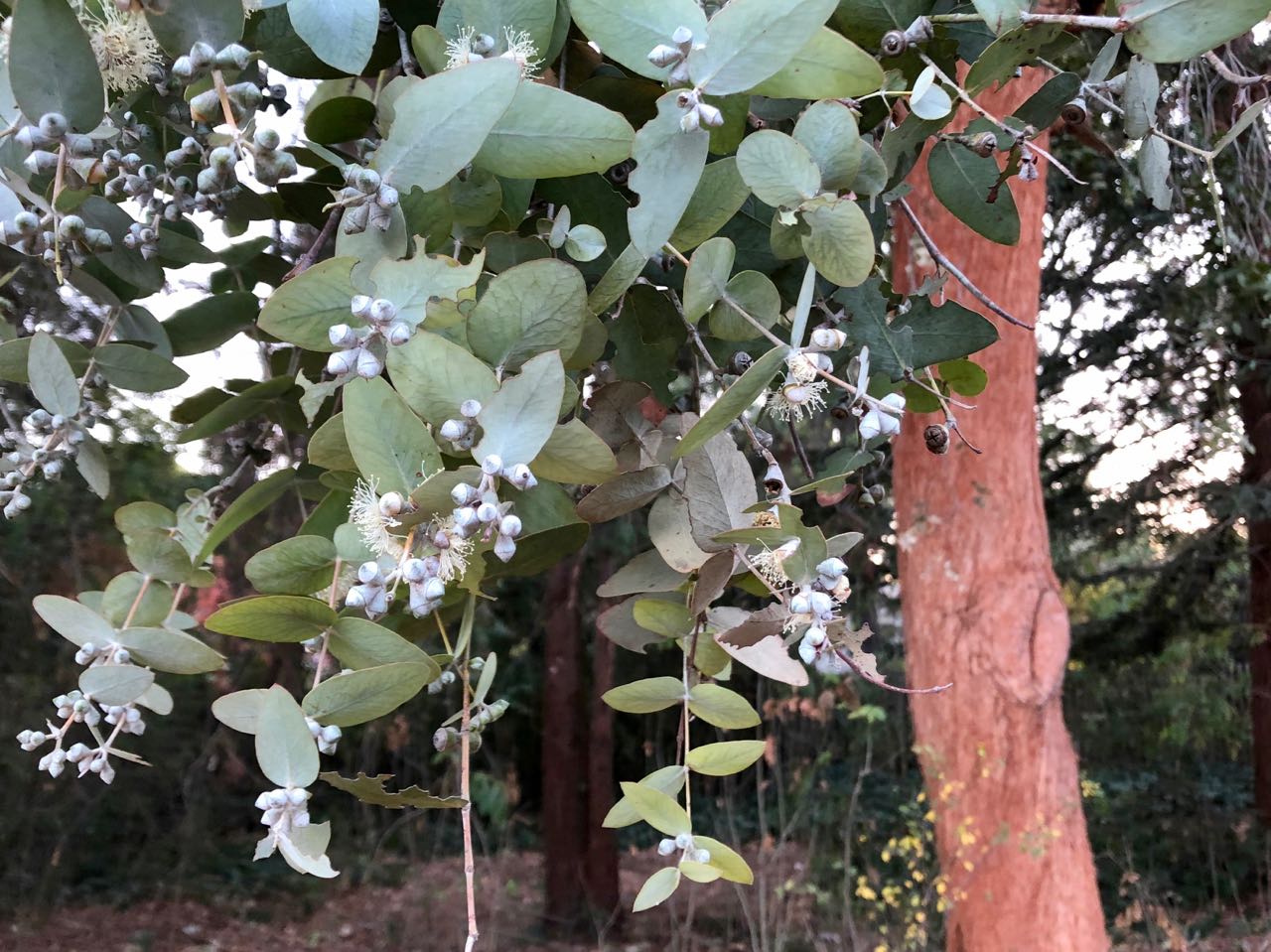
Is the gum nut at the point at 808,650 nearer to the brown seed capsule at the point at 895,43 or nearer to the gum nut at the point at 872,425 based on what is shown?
the gum nut at the point at 872,425

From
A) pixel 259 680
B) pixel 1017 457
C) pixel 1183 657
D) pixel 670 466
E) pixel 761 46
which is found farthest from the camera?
pixel 1183 657

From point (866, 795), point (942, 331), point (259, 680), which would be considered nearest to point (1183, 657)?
point (866, 795)

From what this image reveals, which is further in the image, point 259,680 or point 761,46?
point 259,680

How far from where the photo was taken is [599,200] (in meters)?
0.41

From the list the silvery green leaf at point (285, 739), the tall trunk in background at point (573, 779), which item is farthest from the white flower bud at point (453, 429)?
the tall trunk in background at point (573, 779)

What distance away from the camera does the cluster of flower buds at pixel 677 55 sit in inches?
11.1

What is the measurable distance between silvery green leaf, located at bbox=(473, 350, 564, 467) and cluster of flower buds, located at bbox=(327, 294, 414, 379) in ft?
0.12

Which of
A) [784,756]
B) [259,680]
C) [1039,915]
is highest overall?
[259,680]

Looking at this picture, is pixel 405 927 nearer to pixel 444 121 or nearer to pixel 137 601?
pixel 137 601

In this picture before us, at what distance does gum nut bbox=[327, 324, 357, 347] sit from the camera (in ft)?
0.93

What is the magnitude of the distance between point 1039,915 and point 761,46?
1589 mm

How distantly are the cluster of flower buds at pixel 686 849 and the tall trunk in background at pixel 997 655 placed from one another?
1.17 m

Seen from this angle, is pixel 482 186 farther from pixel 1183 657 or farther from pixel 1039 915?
pixel 1183 657

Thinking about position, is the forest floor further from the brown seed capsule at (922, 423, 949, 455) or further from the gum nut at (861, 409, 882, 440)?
the gum nut at (861, 409, 882, 440)
